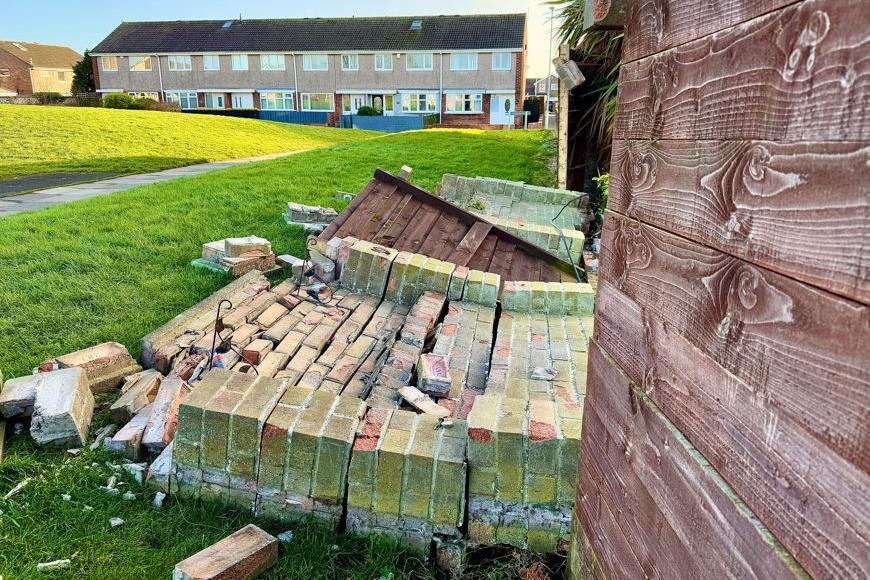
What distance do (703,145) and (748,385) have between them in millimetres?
502

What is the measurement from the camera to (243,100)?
1764 inches

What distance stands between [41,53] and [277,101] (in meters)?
39.3

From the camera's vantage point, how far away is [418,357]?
12.0 ft

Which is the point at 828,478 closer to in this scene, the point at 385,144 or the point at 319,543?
the point at 319,543

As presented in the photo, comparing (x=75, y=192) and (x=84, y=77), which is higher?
(x=84, y=77)

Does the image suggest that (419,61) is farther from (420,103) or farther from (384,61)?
(420,103)

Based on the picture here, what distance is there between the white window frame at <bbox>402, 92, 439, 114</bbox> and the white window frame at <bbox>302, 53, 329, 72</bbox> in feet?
19.5

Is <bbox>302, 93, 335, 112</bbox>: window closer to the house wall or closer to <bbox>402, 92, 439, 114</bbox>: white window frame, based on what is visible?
<bbox>402, 92, 439, 114</bbox>: white window frame

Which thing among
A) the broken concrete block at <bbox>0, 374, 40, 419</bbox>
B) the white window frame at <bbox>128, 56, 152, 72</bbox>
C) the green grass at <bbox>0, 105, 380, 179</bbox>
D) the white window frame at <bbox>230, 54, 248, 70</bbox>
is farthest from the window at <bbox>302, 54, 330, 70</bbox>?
the broken concrete block at <bbox>0, 374, 40, 419</bbox>

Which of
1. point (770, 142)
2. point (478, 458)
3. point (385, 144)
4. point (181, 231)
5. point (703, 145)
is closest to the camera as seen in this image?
point (770, 142)

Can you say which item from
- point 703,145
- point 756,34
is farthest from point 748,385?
point 756,34

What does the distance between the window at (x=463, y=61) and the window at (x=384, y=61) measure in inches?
171

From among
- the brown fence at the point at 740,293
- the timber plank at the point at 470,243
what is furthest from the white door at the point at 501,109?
the brown fence at the point at 740,293

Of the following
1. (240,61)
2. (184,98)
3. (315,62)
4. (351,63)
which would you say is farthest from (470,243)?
(184,98)
